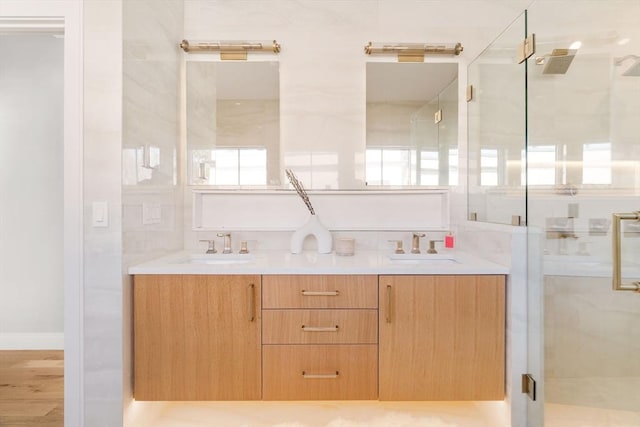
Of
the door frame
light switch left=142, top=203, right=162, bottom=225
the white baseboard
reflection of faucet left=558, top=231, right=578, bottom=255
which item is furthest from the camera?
the white baseboard

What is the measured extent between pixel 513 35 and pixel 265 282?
69.6 inches

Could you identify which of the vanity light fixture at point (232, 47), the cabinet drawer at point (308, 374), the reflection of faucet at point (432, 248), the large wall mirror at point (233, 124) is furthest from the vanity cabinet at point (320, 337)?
the vanity light fixture at point (232, 47)

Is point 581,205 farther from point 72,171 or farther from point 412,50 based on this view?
point 72,171

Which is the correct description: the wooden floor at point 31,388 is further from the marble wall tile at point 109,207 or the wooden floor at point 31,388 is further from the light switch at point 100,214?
the light switch at point 100,214

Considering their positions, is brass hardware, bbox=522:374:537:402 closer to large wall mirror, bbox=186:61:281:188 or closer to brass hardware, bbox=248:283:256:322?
brass hardware, bbox=248:283:256:322

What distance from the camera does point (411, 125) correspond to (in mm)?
2217

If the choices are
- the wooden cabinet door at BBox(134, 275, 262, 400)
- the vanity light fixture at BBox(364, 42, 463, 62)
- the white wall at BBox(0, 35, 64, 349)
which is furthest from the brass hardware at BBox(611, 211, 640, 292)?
the white wall at BBox(0, 35, 64, 349)

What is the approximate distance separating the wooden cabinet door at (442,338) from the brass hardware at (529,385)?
93 mm

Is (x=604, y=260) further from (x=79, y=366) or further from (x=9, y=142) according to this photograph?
(x=9, y=142)

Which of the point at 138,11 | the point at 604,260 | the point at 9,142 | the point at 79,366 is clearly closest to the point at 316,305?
the point at 79,366

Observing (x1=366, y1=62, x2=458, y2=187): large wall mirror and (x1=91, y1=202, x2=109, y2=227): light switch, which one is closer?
(x1=91, y1=202, x2=109, y2=227): light switch

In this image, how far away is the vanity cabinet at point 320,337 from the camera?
1.66 m

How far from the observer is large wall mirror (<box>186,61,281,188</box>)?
2.24 metres

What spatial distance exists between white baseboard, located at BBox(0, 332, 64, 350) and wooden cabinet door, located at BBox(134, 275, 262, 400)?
5.01ft
